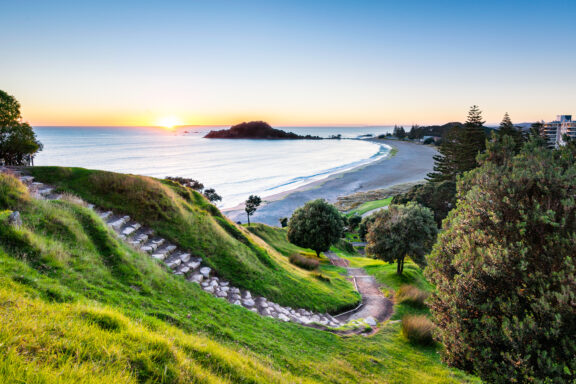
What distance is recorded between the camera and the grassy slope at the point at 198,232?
13.1 meters

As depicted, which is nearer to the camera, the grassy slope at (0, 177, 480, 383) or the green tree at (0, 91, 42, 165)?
the grassy slope at (0, 177, 480, 383)

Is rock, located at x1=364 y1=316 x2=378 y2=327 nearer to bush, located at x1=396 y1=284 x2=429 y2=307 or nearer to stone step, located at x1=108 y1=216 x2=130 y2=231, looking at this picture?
bush, located at x1=396 y1=284 x2=429 y2=307

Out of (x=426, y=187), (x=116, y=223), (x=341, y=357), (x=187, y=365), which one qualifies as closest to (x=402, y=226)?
(x=341, y=357)

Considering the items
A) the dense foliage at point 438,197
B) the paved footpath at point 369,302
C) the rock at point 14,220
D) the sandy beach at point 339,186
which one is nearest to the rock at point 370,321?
the paved footpath at point 369,302

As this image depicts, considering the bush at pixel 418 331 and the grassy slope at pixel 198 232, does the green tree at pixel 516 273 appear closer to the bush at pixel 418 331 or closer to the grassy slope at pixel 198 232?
the bush at pixel 418 331

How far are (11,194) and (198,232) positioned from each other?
701cm

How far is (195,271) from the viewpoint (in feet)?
38.5

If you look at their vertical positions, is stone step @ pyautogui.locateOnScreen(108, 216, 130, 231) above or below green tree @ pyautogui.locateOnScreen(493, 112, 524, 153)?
below

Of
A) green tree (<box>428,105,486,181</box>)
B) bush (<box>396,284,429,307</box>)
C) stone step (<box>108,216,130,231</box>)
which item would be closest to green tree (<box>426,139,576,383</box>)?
bush (<box>396,284,429,307</box>)

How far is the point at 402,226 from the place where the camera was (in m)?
22.5

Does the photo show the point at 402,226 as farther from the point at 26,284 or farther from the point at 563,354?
the point at 26,284

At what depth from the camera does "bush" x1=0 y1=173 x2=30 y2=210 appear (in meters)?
9.00

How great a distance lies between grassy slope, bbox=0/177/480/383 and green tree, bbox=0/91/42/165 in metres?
32.4

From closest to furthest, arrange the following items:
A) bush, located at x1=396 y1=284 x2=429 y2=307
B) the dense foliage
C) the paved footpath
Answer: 1. the paved footpath
2. bush, located at x1=396 y1=284 x2=429 y2=307
3. the dense foliage
